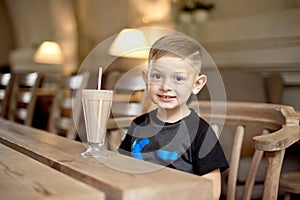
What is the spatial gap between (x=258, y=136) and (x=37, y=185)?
0.61 metres

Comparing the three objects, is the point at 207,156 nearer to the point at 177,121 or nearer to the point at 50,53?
the point at 177,121

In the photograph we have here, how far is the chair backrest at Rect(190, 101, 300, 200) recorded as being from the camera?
3.28ft

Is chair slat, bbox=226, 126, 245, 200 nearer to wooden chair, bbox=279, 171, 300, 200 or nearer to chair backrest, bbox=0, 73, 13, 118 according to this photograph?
wooden chair, bbox=279, 171, 300, 200

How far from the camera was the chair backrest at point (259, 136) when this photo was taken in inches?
39.4

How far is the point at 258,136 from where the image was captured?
1.03 meters

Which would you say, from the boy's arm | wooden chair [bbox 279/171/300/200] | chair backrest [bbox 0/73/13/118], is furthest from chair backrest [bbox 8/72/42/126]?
the boy's arm

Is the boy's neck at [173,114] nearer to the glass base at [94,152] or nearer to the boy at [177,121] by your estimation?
the boy at [177,121]

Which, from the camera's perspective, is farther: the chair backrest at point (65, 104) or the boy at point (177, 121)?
the chair backrest at point (65, 104)

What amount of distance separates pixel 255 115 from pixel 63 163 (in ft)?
2.59

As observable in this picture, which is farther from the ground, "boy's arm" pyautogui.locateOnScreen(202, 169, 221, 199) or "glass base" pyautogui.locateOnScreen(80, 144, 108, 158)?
"glass base" pyautogui.locateOnScreen(80, 144, 108, 158)

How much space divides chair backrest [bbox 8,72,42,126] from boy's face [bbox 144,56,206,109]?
1.72 meters

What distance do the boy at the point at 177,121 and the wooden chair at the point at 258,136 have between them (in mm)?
122

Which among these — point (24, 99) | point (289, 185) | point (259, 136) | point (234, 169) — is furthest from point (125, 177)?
point (24, 99)

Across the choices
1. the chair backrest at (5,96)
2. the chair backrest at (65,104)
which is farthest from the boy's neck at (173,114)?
the chair backrest at (5,96)
